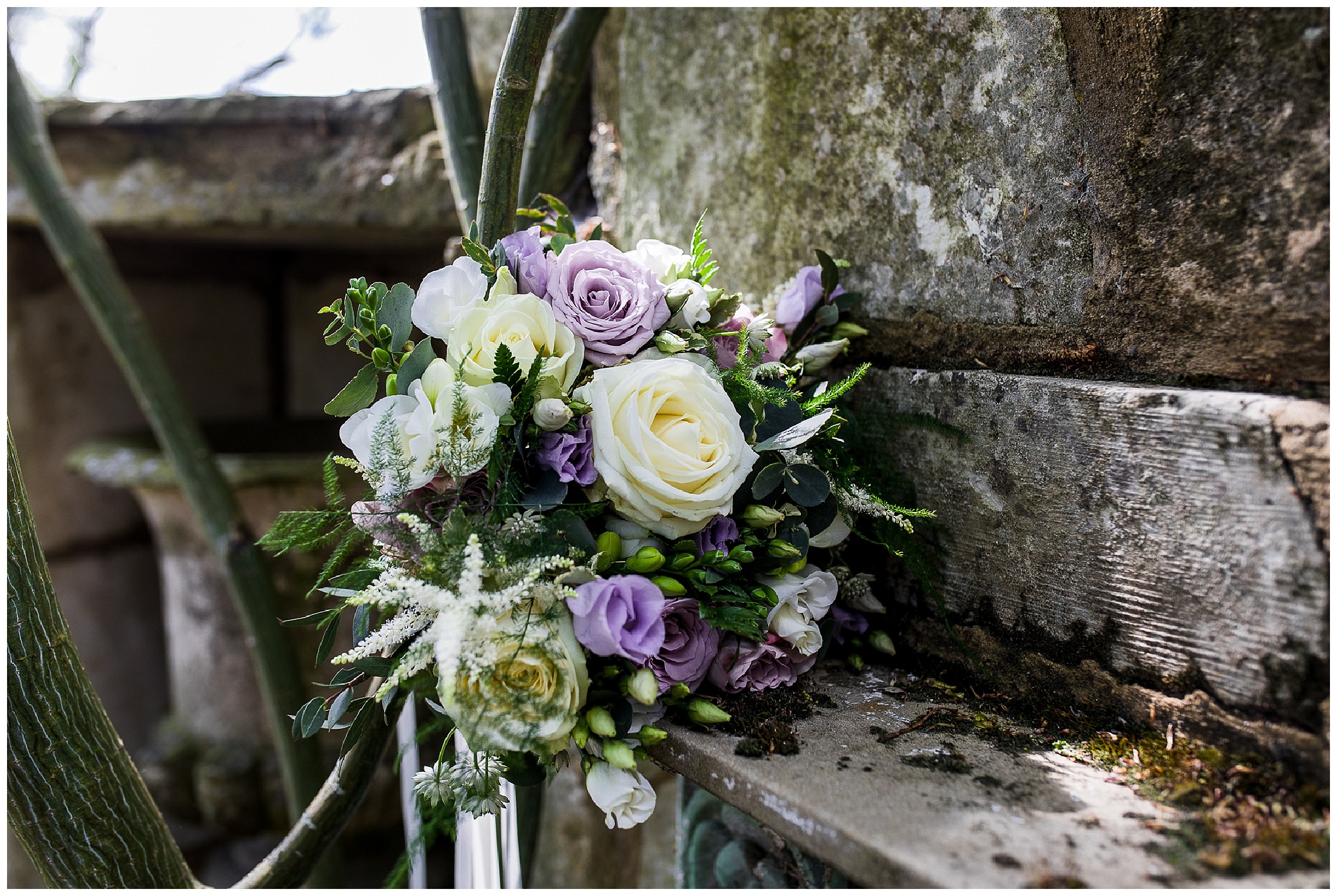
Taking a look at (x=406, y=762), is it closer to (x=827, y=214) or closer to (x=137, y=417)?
(x=827, y=214)

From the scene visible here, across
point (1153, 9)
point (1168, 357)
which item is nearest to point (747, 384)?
point (1168, 357)

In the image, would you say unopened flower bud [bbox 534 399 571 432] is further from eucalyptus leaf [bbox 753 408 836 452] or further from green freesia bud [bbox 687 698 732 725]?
green freesia bud [bbox 687 698 732 725]

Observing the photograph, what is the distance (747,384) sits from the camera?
90 cm

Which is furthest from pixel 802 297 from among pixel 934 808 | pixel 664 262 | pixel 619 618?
pixel 934 808

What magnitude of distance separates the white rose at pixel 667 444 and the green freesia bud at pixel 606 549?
3 cm

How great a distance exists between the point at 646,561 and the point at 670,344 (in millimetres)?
243

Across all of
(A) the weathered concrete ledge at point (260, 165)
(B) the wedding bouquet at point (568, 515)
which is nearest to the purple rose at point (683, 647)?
(B) the wedding bouquet at point (568, 515)

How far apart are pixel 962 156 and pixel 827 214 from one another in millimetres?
226

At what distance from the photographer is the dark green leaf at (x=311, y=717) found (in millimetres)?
892

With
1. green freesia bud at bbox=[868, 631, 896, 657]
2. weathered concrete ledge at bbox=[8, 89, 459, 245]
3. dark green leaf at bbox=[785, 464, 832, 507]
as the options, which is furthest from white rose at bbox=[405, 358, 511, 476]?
weathered concrete ledge at bbox=[8, 89, 459, 245]

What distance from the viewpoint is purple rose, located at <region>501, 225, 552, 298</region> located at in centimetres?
91

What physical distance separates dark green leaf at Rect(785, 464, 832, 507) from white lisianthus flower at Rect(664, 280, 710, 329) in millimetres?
204

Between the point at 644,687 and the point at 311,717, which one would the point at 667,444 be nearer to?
A: the point at 644,687

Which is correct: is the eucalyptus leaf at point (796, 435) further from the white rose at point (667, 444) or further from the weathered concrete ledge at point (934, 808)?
the weathered concrete ledge at point (934, 808)
